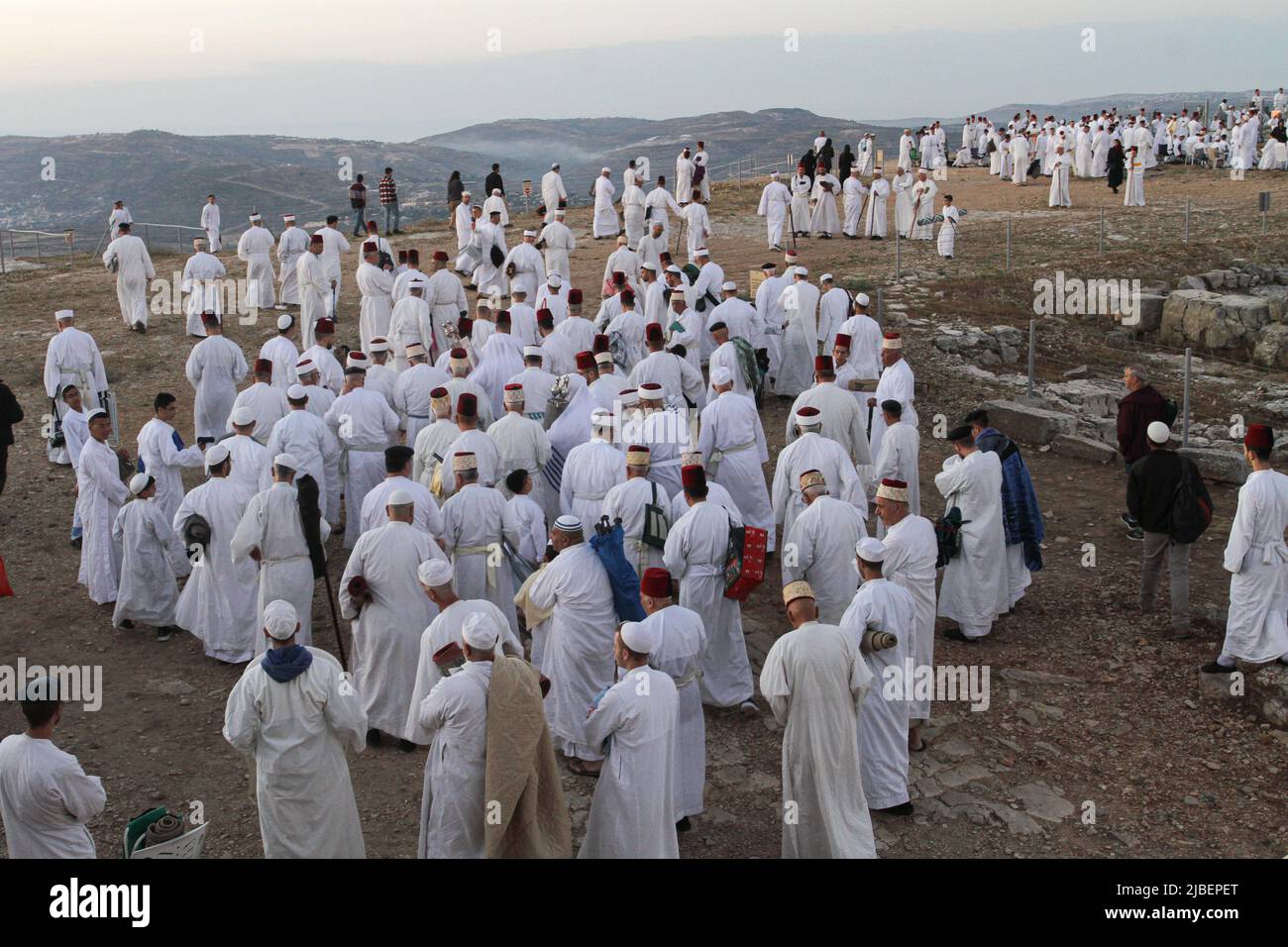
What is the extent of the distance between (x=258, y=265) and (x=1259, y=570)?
53.6ft

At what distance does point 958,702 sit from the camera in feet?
27.5

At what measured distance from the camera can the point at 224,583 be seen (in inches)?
353

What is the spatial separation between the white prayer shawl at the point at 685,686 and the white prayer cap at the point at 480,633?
33.8 inches

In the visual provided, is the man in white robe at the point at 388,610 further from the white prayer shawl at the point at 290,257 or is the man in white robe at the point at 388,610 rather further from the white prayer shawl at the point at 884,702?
the white prayer shawl at the point at 290,257

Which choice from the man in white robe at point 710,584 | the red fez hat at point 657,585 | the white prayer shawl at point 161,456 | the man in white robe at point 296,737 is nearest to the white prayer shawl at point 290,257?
the white prayer shawl at point 161,456

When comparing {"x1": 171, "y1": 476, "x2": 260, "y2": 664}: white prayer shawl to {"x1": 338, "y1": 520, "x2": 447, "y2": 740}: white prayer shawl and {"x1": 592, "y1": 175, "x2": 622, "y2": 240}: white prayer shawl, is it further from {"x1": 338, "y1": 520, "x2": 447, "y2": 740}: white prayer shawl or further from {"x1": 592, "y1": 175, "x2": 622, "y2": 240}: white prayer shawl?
{"x1": 592, "y1": 175, "x2": 622, "y2": 240}: white prayer shawl

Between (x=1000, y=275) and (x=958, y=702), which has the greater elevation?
(x=1000, y=275)

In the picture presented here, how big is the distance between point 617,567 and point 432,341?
8.37 m

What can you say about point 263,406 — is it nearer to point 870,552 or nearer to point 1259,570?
point 870,552

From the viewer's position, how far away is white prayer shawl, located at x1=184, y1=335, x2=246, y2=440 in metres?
12.5

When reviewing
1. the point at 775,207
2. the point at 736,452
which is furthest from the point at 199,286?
the point at 736,452

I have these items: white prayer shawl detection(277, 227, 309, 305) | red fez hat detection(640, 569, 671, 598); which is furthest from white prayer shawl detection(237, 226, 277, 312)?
red fez hat detection(640, 569, 671, 598)

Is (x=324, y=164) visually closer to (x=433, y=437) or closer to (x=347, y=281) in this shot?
(x=347, y=281)

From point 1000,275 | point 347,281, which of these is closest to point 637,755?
point 1000,275
